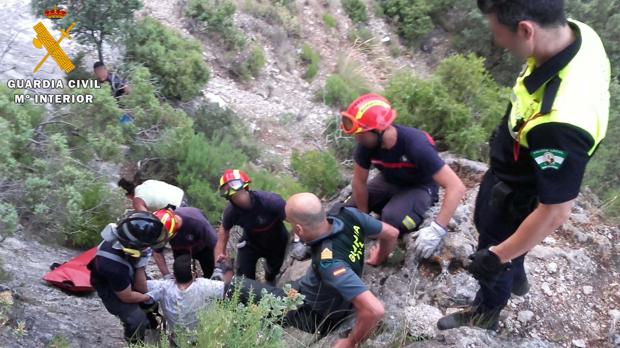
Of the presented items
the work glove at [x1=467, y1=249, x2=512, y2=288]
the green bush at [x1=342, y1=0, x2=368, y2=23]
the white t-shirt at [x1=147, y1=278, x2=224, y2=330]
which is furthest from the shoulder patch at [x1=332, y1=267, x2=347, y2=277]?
the green bush at [x1=342, y1=0, x2=368, y2=23]

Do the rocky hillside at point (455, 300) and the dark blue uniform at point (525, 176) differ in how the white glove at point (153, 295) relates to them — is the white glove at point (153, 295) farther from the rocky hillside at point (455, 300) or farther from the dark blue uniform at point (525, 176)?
the dark blue uniform at point (525, 176)

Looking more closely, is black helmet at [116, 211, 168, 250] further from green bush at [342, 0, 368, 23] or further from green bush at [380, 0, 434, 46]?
green bush at [380, 0, 434, 46]

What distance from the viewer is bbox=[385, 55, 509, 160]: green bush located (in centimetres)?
566

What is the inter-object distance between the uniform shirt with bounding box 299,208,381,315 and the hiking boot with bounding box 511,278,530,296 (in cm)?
90

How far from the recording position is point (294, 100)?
10.5 meters

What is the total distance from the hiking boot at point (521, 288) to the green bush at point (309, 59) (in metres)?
8.42

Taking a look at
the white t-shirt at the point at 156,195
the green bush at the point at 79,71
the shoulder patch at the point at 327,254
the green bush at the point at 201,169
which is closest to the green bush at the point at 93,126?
the green bush at the point at 201,169

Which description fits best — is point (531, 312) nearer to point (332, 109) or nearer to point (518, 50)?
point (518, 50)

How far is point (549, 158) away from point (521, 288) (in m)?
1.60

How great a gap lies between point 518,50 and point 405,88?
4106mm

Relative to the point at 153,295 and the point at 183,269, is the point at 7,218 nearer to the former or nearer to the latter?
the point at 153,295

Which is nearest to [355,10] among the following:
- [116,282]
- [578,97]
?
[116,282]

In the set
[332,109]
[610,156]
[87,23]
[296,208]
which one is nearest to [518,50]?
[296,208]

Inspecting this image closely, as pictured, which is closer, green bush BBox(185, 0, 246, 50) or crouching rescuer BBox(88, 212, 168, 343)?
crouching rescuer BBox(88, 212, 168, 343)
